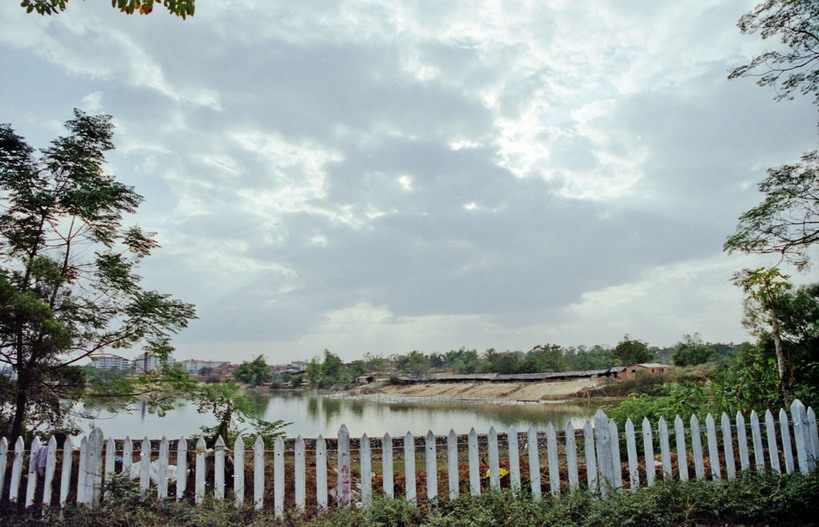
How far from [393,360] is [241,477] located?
91.6 m

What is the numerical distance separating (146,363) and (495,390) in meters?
46.4

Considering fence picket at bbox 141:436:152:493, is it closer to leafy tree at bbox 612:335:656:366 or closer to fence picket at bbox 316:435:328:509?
fence picket at bbox 316:435:328:509

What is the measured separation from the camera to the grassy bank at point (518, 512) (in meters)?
3.91

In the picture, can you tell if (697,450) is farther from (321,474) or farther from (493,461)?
(321,474)

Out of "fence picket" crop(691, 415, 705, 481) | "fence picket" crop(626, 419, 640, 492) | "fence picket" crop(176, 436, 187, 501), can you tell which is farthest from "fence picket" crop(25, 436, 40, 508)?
"fence picket" crop(691, 415, 705, 481)

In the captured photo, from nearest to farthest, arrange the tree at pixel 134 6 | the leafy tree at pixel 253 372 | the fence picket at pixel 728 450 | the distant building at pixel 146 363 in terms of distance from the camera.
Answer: the tree at pixel 134 6 → the fence picket at pixel 728 450 → the distant building at pixel 146 363 → the leafy tree at pixel 253 372

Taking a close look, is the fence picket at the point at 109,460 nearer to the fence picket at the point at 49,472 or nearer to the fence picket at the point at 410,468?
the fence picket at the point at 49,472

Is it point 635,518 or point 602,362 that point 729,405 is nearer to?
point 635,518

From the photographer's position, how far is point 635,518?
13.6 feet

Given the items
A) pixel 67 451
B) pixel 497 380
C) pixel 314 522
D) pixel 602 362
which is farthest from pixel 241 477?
pixel 602 362

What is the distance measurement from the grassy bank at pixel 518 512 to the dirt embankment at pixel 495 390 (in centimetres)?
3585

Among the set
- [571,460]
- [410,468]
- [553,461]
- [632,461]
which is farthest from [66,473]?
[632,461]

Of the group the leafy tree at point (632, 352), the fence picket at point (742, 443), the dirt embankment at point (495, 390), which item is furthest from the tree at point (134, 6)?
the leafy tree at point (632, 352)

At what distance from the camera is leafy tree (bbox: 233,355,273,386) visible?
203 ft
